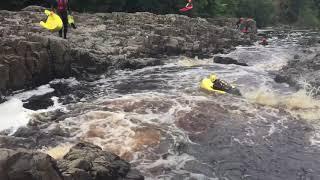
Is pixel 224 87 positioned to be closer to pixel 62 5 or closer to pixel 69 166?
pixel 62 5

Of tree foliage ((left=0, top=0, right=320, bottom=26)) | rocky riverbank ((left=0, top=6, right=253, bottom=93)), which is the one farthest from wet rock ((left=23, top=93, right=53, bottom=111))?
tree foliage ((left=0, top=0, right=320, bottom=26))

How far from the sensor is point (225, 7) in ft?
155

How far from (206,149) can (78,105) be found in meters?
4.73

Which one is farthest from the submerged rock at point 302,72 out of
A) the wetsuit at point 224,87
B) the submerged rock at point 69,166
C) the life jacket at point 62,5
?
the submerged rock at point 69,166

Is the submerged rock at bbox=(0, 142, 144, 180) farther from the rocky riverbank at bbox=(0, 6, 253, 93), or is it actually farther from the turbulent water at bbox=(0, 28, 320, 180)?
the rocky riverbank at bbox=(0, 6, 253, 93)

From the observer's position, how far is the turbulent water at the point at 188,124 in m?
9.62

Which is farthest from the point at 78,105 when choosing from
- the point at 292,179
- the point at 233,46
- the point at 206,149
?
the point at 233,46

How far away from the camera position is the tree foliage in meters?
31.1

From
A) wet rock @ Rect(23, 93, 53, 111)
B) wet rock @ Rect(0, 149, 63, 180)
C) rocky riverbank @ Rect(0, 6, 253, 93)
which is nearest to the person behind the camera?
wet rock @ Rect(0, 149, 63, 180)

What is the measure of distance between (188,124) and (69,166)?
465cm

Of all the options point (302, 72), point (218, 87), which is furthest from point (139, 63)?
point (302, 72)

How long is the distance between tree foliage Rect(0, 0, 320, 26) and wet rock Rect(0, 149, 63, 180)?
846 inches

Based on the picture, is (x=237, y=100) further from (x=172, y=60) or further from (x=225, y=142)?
(x=172, y=60)

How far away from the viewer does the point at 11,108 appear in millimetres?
12867
